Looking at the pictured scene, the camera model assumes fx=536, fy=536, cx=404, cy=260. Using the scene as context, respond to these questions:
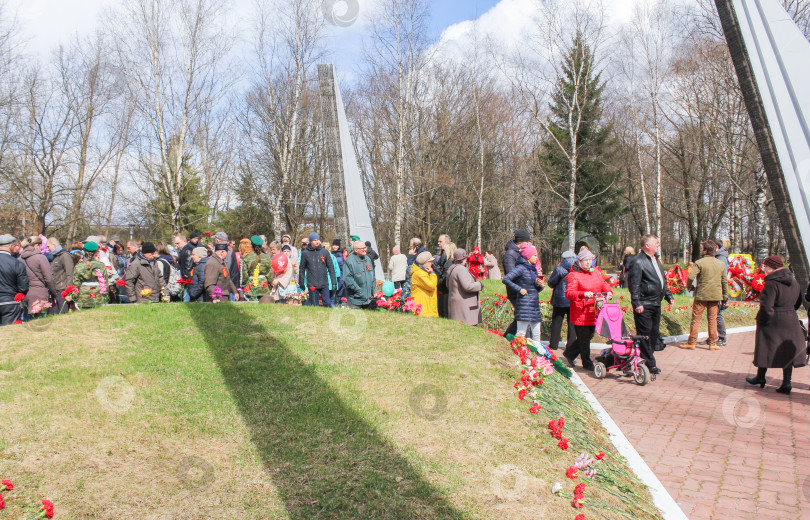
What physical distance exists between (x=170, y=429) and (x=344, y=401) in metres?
1.47

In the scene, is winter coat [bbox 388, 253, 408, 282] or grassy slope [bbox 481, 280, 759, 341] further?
winter coat [bbox 388, 253, 408, 282]

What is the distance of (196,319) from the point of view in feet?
24.1

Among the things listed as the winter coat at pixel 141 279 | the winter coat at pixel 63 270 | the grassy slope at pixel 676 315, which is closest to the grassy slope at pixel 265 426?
the winter coat at pixel 141 279

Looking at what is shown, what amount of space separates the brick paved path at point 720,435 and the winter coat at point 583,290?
3.14 ft

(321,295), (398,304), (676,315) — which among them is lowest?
(676,315)

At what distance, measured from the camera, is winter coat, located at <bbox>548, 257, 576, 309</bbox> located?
9578 millimetres

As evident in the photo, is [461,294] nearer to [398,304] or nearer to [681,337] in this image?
[398,304]

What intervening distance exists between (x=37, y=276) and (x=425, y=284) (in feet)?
21.6

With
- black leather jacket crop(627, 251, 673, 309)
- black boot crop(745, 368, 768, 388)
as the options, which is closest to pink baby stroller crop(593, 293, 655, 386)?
black leather jacket crop(627, 251, 673, 309)

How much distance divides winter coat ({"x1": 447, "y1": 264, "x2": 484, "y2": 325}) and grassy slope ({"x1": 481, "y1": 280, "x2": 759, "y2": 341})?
356 cm

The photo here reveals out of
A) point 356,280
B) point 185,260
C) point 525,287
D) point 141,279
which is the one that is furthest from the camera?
point 185,260

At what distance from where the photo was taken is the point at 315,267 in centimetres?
1059

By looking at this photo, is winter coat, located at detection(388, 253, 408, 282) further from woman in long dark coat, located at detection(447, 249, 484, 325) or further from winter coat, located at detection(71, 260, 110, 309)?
winter coat, located at detection(71, 260, 110, 309)

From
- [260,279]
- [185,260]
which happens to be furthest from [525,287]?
[185,260]
